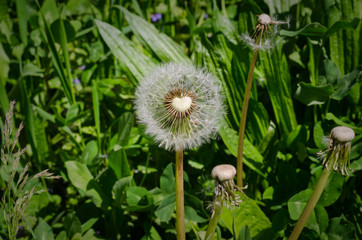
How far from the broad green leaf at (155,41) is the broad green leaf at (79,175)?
76cm

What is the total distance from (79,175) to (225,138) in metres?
0.75

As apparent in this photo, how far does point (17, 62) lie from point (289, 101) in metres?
1.72

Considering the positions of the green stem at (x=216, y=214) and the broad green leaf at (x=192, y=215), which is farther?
the broad green leaf at (x=192, y=215)

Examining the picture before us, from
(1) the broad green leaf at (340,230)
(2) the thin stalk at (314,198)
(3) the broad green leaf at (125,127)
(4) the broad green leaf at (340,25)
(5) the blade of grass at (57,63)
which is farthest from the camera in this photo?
(5) the blade of grass at (57,63)

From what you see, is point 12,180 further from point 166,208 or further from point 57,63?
point 57,63

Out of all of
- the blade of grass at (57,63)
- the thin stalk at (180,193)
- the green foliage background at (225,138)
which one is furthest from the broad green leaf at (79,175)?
the thin stalk at (180,193)

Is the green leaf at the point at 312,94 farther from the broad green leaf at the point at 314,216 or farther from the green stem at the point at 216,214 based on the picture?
the green stem at the point at 216,214

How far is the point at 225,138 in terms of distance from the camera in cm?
193

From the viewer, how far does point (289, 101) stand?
2.06 m

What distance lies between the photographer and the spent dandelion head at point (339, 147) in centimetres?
112

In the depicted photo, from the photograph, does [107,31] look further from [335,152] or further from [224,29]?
[335,152]

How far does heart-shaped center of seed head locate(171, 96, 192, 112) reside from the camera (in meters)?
1.39

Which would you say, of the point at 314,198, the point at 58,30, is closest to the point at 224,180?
the point at 314,198

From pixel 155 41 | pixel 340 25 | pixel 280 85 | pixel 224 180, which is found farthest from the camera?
pixel 155 41
